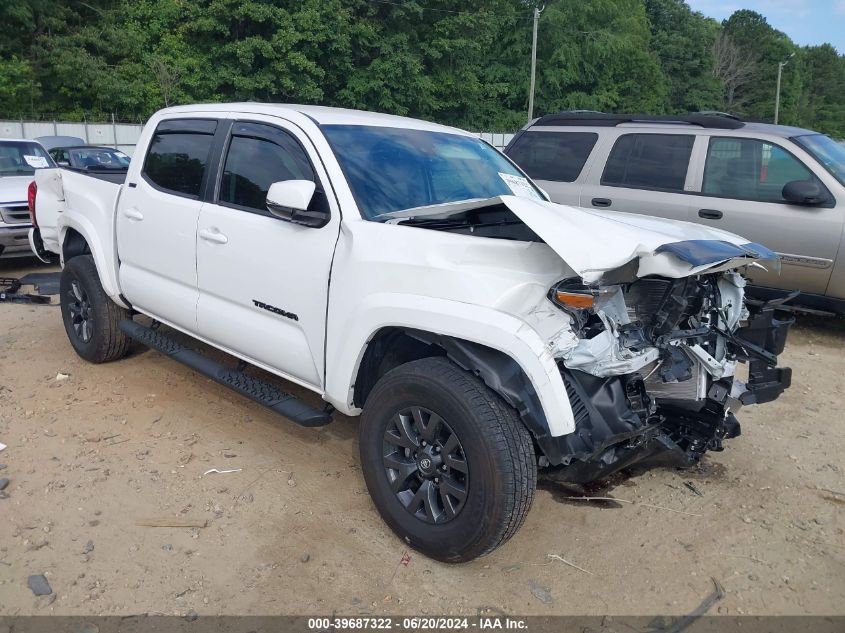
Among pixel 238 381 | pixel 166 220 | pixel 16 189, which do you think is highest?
pixel 166 220

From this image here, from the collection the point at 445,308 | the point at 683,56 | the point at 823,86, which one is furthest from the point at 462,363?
the point at 823,86

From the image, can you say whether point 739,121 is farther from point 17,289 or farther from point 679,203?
point 17,289

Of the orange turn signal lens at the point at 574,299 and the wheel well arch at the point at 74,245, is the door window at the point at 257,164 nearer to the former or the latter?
the orange turn signal lens at the point at 574,299

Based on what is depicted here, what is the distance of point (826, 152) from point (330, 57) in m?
34.7

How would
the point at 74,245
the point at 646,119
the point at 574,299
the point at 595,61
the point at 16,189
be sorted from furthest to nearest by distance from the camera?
1. the point at 595,61
2. the point at 16,189
3. the point at 646,119
4. the point at 74,245
5. the point at 574,299

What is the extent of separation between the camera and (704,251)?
2.84 m

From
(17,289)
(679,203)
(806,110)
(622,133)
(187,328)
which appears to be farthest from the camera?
(806,110)

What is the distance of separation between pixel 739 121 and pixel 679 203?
1050 mm

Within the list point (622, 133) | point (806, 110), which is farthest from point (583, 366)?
point (806, 110)

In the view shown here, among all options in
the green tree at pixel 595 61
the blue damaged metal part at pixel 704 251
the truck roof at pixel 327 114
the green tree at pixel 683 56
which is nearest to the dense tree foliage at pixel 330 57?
the green tree at pixel 595 61

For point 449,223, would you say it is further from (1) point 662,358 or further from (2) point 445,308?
(1) point 662,358

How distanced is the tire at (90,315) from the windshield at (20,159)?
5.64 meters

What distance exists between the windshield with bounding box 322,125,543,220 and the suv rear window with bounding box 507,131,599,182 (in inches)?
126

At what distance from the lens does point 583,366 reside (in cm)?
279
